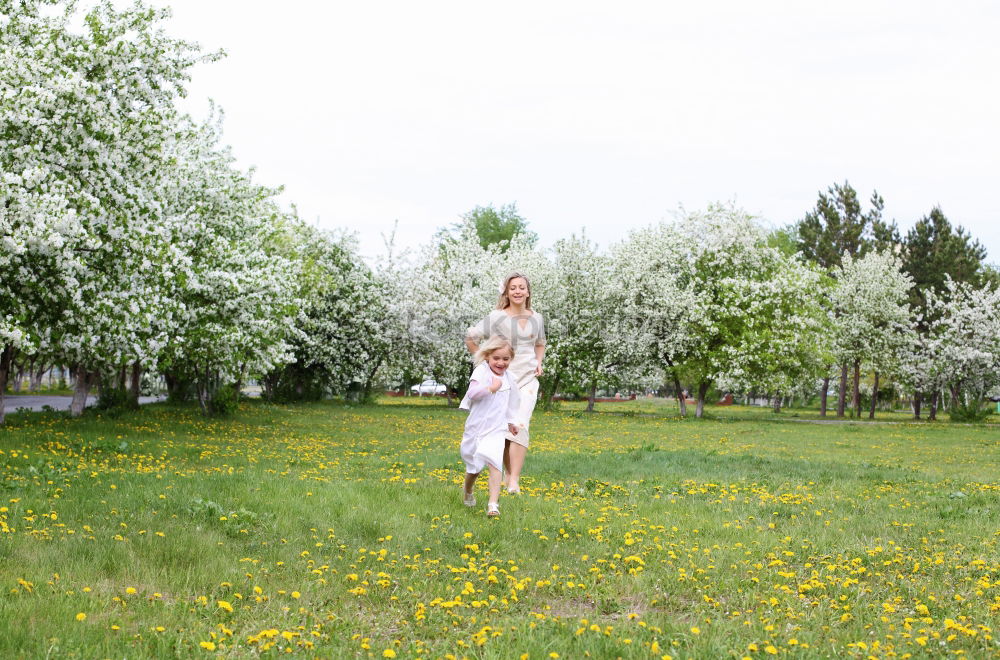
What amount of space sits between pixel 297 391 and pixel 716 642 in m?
39.5

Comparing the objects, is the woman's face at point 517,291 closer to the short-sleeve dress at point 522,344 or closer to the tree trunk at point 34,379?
the short-sleeve dress at point 522,344

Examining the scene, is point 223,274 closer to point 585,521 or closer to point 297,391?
point 585,521

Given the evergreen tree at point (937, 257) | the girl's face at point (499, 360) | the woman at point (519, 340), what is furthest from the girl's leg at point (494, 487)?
the evergreen tree at point (937, 257)

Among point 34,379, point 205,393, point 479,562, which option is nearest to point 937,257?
point 205,393

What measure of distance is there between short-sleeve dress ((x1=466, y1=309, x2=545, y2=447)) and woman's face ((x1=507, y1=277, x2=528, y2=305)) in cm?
20

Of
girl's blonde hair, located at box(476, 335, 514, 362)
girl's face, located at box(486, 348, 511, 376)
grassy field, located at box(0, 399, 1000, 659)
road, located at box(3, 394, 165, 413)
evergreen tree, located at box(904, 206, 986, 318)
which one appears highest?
evergreen tree, located at box(904, 206, 986, 318)

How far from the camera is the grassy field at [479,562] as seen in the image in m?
4.89

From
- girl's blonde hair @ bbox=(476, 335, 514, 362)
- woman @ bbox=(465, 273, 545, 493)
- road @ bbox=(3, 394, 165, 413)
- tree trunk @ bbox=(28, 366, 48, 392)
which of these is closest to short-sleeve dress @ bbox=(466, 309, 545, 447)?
woman @ bbox=(465, 273, 545, 493)

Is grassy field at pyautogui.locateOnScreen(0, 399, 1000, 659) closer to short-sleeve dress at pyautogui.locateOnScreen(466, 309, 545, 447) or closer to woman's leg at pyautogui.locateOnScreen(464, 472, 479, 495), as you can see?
woman's leg at pyautogui.locateOnScreen(464, 472, 479, 495)

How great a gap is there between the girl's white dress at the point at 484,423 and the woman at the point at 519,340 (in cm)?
84

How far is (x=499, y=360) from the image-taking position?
909 cm

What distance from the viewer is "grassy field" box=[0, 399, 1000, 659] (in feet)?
16.0

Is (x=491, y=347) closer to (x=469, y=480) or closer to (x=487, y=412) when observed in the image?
(x=487, y=412)

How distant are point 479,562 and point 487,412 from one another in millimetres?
2495
